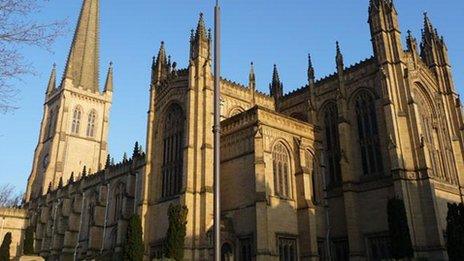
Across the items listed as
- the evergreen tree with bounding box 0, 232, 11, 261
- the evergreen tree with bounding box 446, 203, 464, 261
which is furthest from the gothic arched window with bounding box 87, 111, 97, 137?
the evergreen tree with bounding box 446, 203, 464, 261

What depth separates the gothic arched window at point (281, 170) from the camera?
33844 millimetres

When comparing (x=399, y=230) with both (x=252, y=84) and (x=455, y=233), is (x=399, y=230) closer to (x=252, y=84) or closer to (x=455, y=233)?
(x=455, y=233)

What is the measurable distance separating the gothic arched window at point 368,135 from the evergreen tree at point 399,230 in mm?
5851

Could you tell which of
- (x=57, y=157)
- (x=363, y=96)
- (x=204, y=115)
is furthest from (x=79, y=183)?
(x=363, y=96)

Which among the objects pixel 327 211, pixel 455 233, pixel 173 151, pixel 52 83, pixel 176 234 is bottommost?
pixel 455 233

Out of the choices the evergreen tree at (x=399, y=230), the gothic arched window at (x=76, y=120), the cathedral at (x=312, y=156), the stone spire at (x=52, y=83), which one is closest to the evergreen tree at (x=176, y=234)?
the cathedral at (x=312, y=156)

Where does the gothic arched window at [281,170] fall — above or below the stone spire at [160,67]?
below

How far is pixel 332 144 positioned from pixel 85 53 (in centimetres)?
6153

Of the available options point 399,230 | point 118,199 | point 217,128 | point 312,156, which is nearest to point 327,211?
point 312,156

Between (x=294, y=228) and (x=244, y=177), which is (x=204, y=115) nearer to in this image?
(x=244, y=177)

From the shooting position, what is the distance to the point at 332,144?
39.2 metres

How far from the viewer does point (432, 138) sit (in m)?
38.4

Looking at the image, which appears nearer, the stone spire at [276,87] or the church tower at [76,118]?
the stone spire at [276,87]

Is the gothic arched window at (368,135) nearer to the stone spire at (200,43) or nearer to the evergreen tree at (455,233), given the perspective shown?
the evergreen tree at (455,233)
